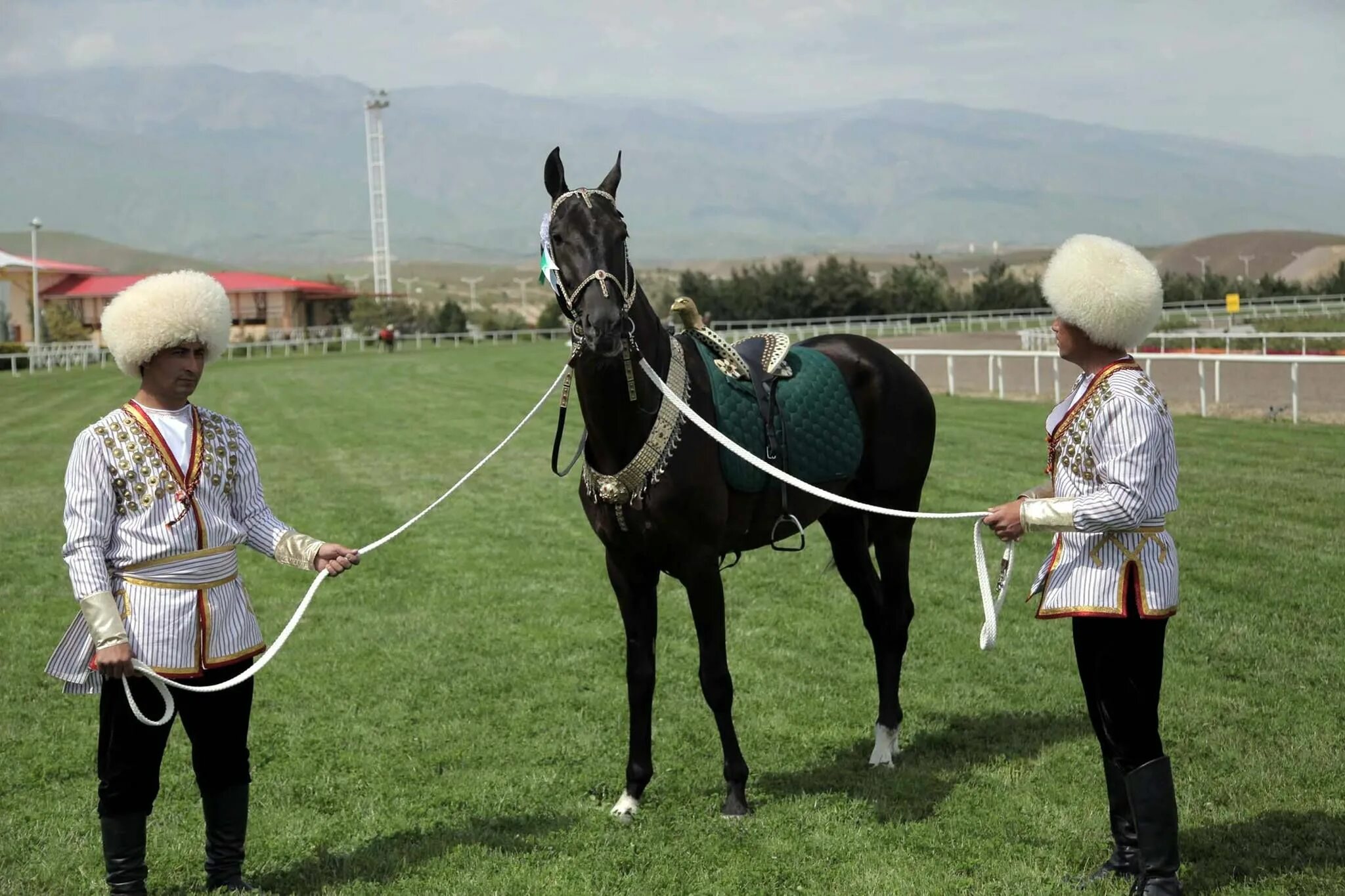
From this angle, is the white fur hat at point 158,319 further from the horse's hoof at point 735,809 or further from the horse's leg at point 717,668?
the horse's hoof at point 735,809

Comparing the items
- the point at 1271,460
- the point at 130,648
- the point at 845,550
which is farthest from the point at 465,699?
the point at 1271,460

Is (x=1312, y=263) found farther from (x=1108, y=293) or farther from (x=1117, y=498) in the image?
(x=1117, y=498)


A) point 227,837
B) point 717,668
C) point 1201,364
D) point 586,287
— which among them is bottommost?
point 227,837

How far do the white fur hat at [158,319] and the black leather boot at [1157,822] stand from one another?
3.46 metres

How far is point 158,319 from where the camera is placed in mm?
4129

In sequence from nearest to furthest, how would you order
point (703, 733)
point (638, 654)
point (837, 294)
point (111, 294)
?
point (638, 654) → point (703, 733) → point (837, 294) → point (111, 294)

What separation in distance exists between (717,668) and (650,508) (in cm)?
79

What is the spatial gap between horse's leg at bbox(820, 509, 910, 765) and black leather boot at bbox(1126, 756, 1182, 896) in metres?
1.99

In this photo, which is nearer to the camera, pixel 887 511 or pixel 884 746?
pixel 887 511

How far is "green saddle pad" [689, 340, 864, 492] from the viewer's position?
18.3 feet

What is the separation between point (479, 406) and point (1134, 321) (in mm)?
22517

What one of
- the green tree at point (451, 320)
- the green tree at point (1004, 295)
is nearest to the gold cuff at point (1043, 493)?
the green tree at point (1004, 295)

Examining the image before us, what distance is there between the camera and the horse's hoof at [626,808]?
17.3 feet

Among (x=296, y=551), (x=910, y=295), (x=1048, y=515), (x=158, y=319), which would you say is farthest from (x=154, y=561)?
(x=910, y=295)
